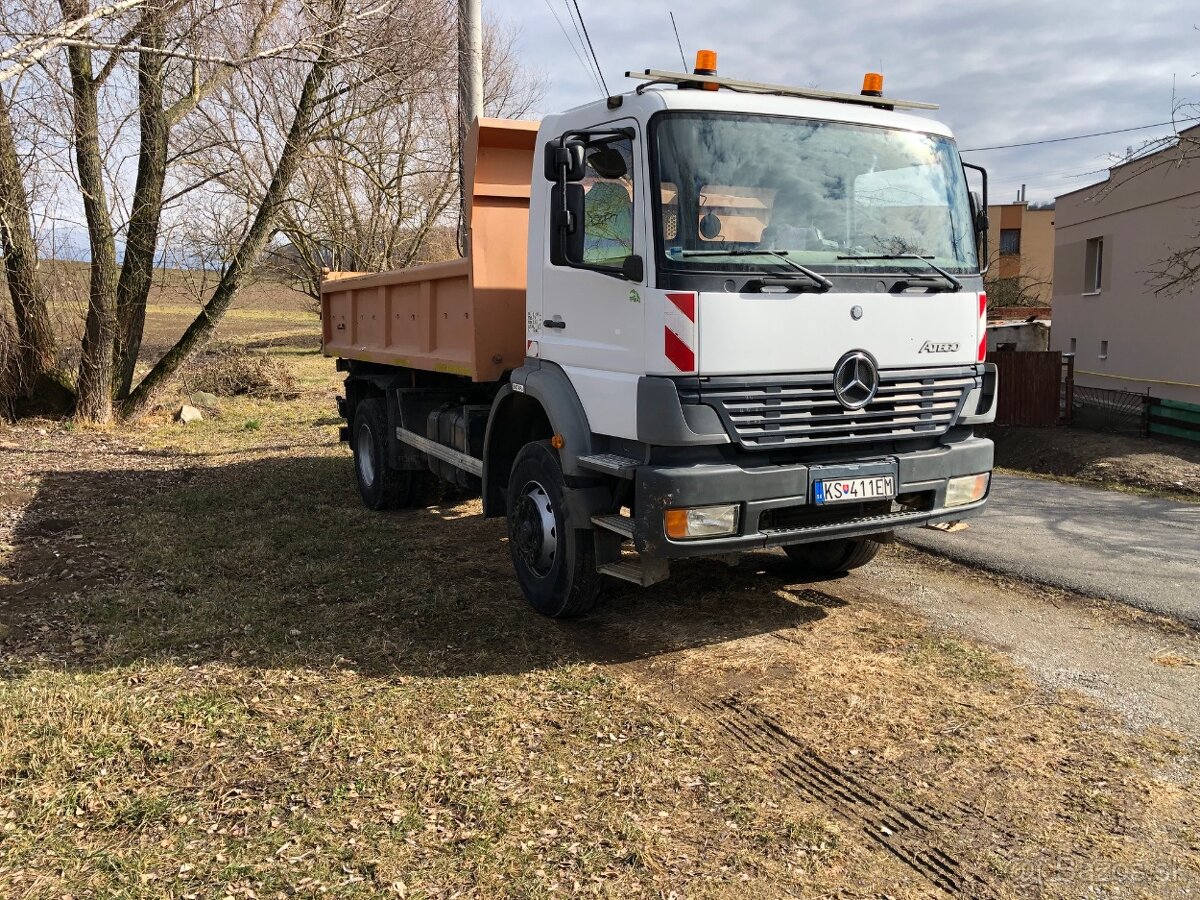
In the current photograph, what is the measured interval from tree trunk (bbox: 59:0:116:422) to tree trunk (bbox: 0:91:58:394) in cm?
52

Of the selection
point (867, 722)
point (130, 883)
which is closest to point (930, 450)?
point (867, 722)

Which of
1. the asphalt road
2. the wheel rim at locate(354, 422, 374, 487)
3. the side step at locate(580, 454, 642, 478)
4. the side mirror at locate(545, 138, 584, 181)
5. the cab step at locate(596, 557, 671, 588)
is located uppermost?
the side mirror at locate(545, 138, 584, 181)

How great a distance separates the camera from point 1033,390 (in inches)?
715

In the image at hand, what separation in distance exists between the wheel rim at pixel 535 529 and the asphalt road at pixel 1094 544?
3308 mm

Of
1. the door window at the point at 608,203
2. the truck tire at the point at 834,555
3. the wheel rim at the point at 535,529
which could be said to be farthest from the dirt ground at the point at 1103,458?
the door window at the point at 608,203

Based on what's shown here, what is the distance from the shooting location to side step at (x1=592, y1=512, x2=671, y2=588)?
462cm

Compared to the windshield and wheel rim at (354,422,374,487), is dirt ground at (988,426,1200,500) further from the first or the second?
wheel rim at (354,422,374,487)

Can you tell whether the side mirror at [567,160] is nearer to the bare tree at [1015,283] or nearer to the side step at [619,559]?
the side step at [619,559]

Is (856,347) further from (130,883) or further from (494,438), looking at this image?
(130,883)

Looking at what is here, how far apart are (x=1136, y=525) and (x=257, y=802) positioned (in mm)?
7450

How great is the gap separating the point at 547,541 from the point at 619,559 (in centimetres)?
52

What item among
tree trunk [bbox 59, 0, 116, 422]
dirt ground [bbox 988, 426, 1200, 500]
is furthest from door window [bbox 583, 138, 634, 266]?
tree trunk [bbox 59, 0, 116, 422]

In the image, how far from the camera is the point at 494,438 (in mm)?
5945

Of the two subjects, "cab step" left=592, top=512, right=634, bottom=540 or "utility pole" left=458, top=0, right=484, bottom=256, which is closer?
"cab step" left=592, top=512, right=634, bottom=540
